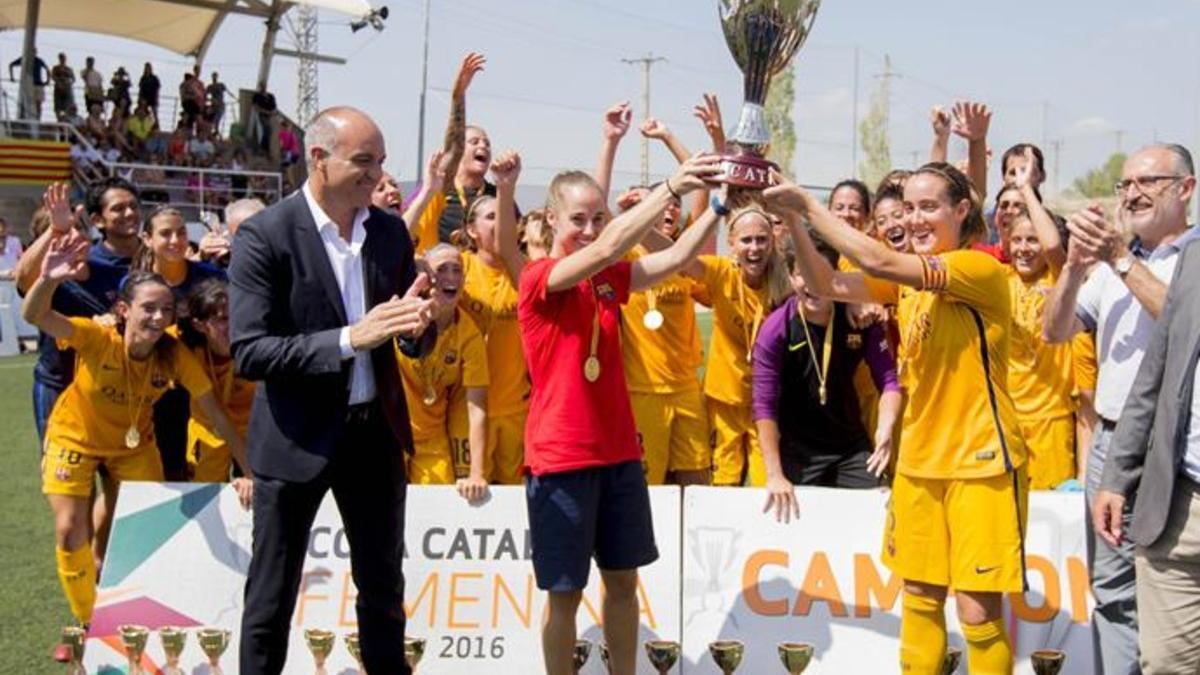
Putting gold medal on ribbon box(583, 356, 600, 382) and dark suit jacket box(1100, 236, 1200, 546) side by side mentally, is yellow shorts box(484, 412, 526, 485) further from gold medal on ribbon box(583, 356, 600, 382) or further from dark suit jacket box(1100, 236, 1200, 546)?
dark suit jacket box(1100, 236, 1200, 546)

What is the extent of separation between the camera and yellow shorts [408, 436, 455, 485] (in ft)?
19.3

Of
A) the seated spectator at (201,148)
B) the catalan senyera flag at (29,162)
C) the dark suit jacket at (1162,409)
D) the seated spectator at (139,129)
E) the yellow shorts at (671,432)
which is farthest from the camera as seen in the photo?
the seated spectator at (201,148)

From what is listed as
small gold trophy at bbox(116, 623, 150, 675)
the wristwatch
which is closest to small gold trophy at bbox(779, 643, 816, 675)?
the wristwatch

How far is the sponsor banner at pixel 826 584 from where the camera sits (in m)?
5.23

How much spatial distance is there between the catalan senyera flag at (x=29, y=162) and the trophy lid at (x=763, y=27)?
23900mm

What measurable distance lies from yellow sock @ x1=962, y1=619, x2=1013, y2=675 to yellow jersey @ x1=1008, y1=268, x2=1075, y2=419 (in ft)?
5.46

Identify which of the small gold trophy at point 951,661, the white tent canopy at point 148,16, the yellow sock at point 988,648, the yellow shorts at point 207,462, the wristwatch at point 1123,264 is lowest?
the small gold trophy at point 951,661

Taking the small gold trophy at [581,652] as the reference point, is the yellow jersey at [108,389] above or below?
above

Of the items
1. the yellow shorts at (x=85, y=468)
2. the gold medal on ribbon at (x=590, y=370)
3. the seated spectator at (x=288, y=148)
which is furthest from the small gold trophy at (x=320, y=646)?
the seated spectator at (x=288, y=148)

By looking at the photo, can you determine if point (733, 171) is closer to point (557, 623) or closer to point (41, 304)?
point (557, 623)

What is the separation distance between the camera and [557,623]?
15.0 ft

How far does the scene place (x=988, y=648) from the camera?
4.34 m

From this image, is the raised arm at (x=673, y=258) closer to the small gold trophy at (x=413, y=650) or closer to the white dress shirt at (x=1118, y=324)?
the white dress shirt at (x=1118, y=324)

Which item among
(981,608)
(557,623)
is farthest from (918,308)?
(557,623)
